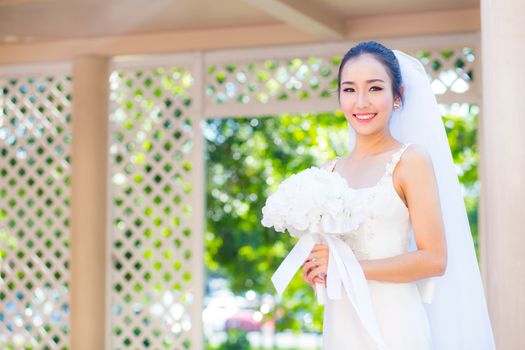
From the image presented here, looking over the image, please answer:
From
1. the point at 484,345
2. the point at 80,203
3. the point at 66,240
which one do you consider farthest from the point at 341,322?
the point at 66,240

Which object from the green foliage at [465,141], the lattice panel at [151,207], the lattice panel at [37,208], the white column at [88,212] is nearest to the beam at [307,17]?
the lattice panel at [151,207]

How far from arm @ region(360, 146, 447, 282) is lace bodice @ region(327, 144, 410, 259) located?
0.05 meters

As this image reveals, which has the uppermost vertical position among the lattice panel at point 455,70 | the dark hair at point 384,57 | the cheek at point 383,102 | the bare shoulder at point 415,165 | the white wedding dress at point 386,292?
the lattice panel at point 455,70

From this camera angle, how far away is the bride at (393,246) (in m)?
2.49

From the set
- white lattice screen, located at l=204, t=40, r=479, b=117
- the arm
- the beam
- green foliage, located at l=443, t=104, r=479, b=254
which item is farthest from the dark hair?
green foliage, located at l=443, t=104, r=479, b=254

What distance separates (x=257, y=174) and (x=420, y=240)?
8.75 m

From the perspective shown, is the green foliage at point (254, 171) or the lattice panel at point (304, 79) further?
the green foliage at point (254, 171)

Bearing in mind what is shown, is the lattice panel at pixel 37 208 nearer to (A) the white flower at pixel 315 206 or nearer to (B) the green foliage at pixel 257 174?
(B) the green foliage at pixel 257 174

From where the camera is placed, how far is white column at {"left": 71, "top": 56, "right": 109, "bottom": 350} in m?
6.75

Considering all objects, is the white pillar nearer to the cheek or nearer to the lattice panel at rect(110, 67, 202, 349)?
the cheek

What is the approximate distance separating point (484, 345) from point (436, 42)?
3.72 m

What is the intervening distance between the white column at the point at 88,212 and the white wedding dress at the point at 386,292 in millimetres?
4410

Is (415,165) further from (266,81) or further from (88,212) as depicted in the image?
(88,212)

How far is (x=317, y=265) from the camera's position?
2.55 meters
